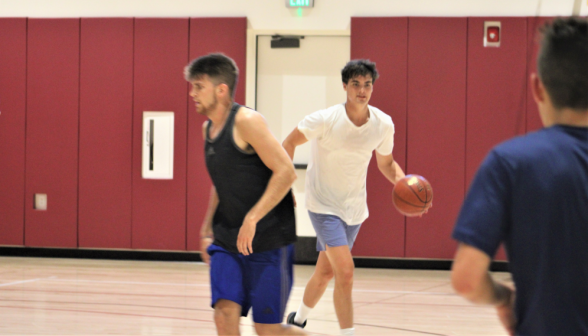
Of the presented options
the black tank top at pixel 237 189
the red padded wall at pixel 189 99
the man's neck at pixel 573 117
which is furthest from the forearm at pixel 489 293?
the red padded wall at pixel 189 99

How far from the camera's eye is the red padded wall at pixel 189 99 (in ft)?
20.6

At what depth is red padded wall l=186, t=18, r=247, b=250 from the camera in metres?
6.29

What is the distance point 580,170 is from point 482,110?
5414mm

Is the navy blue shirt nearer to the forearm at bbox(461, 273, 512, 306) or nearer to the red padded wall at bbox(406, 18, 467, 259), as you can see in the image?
the forearm at bbox(461, 273, 512, 306)

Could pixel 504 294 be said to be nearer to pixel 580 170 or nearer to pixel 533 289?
pixel 533 289

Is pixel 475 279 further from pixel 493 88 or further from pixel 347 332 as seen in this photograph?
pixel 493 88

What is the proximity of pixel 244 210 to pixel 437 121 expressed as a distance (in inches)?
169

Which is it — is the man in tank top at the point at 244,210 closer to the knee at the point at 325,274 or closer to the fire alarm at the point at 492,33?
the knee at the point at 325,274

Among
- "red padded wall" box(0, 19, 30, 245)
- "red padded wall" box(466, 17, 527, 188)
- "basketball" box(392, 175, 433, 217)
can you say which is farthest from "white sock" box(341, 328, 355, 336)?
"red padded wall" box(0, 19, 30, 245)

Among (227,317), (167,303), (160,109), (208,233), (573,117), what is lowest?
(167,303)

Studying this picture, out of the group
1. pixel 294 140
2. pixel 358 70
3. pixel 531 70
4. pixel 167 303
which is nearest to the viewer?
pixel 358 70

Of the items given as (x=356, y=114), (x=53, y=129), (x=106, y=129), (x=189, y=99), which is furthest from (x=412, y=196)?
(x=53, y=129)

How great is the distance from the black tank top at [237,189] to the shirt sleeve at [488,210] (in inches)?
53.4

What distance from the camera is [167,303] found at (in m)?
4.34
